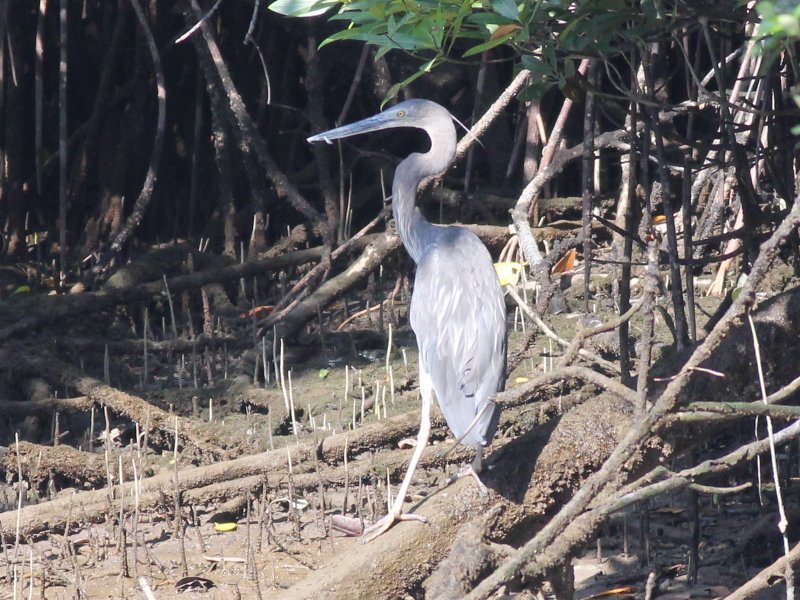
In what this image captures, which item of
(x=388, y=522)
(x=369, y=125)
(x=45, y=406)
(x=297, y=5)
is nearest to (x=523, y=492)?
(x=388, y=522)

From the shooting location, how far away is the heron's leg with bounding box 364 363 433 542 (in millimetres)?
2801

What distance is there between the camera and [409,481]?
3.11 metres

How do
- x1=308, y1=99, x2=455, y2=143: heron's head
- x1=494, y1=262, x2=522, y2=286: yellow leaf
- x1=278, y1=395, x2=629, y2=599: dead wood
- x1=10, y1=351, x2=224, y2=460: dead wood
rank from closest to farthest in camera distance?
x1=278, y1=395, x2=629, y2=599: dead wood, x1=308, y1=99, x2=455, y2=143: heron's head, x1=10, y1=351, x2=224, y2=460: dead wood, x1=494, y1=262, x2=522, y2=286: yellow leaf

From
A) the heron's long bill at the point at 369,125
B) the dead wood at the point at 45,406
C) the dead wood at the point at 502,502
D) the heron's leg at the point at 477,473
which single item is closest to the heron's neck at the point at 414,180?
the heron's long bill at the point at 369,125

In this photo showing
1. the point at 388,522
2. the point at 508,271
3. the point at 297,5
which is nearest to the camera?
the point at 297,5

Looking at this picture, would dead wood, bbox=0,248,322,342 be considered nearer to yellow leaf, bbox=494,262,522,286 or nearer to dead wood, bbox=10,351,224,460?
dead wood, bbox=10,351,224,460

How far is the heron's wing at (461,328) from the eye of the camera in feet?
9.97

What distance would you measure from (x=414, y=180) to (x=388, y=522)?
139 cm

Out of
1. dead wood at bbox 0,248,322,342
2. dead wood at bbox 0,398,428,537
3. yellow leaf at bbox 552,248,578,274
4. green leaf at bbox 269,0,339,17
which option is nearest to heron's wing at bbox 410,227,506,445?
dead wood at bbox 0,398,428,537

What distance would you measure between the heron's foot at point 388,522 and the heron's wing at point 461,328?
266 millimetres

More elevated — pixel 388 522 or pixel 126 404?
pixel 388 522

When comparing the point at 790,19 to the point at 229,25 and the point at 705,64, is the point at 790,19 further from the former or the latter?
the point at 229,25

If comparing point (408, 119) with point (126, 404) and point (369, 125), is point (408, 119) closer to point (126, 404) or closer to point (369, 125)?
point (369, 125)

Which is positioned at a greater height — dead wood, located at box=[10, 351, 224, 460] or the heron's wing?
the heron's wing
